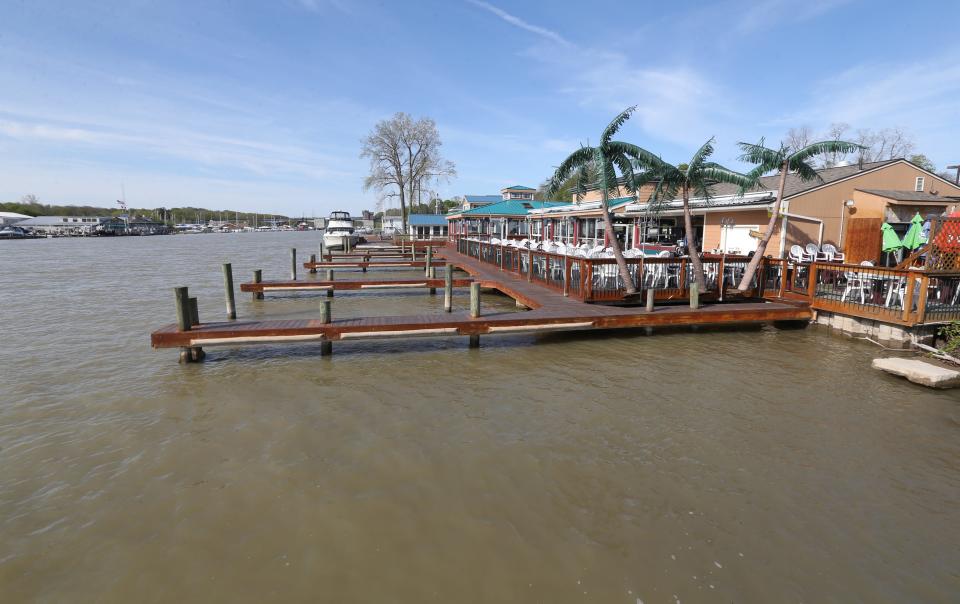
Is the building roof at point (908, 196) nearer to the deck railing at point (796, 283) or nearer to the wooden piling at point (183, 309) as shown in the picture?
the deck railing at point (796, 283)

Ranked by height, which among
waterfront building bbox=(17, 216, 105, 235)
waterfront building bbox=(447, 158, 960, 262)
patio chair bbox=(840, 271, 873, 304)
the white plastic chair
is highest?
waterfront building bbox=(17, 216, 105, 235)

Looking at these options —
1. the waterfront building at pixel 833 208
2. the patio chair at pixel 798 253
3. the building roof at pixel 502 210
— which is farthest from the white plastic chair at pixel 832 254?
the building roof at pixel 502 210

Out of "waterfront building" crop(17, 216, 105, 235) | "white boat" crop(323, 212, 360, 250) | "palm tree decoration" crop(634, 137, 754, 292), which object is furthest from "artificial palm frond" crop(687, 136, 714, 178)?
"waterfront building" crop(17, 216, 105, 235)

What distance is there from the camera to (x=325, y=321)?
948 centimetres

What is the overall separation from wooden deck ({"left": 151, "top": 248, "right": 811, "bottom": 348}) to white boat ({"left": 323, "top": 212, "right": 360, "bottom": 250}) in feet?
89.3

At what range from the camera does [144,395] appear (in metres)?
7.58

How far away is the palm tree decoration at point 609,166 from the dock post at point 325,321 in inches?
259

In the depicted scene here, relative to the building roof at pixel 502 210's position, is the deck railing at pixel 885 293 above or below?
below

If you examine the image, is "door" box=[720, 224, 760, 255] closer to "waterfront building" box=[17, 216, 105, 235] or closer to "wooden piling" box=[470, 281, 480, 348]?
"wooden piling" box=[470, 281, 480, 348]

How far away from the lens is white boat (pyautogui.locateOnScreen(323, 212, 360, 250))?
122ft

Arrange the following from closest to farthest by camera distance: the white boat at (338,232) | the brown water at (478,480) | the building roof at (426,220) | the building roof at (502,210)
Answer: the brown water at (478,480) → the building roof at (502,210) → the white boat at (338,232) → the building roof at (426,220)

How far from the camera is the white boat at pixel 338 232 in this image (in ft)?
Result: 122

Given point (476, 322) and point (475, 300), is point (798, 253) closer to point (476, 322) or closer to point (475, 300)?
point (475, 300)

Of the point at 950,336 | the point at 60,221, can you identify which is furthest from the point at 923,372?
the point at 60,221
